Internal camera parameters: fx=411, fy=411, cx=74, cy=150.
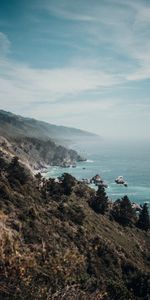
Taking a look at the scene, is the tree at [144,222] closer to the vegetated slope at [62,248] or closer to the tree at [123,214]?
the tree at [123,214]

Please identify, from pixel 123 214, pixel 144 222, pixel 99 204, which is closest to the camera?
pixel 99 204

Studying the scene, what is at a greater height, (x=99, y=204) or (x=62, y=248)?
(x=99, y=204)

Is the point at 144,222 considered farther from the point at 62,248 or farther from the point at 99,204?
the point at 62,248

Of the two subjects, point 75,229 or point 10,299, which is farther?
point 75,229

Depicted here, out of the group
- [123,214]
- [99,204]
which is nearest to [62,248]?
[99,204]

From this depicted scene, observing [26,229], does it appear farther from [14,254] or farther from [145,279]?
[145,279]

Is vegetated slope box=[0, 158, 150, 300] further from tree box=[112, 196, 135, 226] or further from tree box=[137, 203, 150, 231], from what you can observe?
tree box=[137, 203, 150, 231]

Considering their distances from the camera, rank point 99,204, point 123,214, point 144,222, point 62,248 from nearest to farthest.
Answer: point 62,248
point 99,204
point 123,214
point 144,222

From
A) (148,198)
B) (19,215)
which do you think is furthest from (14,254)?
(148,198)
